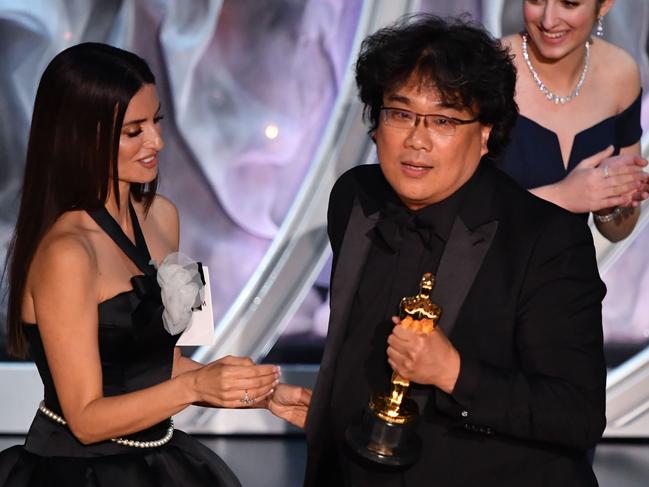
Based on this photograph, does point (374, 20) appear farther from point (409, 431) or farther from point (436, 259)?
point (409, 431)

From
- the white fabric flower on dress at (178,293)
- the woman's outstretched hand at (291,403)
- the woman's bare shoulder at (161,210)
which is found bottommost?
the woman's outstretched hand at (291,403)

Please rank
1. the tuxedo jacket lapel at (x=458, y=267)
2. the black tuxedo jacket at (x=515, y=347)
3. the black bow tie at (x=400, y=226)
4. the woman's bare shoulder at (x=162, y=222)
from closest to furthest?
the black tuxedo jacket at (x=515, y=347), the tuxedo jacket lapel at (x=458, y=267), the black bow tie at (x=400, y=226), the woman's bare shoulder at (x=162, y=222)

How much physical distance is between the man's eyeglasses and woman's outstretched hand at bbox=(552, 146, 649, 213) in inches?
32.5

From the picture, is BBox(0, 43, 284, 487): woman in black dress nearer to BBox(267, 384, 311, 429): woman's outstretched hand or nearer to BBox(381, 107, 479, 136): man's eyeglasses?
BBox(267, 384, 311, 429): woman's outstretched hand

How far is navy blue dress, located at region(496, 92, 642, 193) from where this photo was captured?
253 cm

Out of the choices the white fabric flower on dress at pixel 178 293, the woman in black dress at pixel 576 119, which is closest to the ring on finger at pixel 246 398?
the white fabric flower on dress at pixel 178 293

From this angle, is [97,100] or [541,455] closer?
[541,455]

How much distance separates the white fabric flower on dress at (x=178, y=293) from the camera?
199 cm

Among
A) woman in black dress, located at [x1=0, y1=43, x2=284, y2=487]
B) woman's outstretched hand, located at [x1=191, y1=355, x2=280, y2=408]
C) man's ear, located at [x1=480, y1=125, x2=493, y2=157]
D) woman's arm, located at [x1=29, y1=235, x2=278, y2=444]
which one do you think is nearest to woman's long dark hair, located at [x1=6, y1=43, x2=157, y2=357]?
Answer: woman in black dress, located at [x1=0, y1=43, x2=284, y2=487]

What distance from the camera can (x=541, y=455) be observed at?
1631 mm

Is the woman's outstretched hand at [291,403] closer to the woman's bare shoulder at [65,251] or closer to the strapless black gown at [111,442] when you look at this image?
the strapless black gown at [111,442]

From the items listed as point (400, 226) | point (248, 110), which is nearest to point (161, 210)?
point (400, 226)

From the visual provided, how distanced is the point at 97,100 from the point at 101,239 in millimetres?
284

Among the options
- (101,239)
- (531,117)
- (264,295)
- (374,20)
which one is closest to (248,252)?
(264,295)
